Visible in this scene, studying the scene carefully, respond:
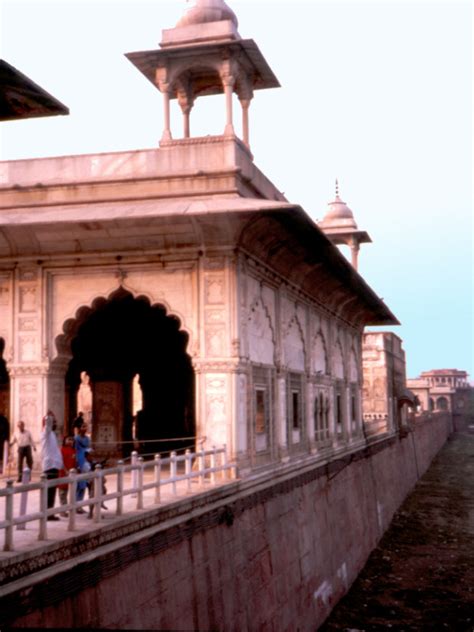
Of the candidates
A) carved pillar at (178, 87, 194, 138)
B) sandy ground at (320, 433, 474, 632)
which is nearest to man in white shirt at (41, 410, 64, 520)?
sandy ground at (320, 433, 474, 632)

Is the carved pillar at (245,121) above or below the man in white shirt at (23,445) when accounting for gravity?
above

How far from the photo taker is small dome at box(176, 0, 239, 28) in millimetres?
18078

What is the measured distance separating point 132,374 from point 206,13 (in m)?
10.0

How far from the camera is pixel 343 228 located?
36.8 m

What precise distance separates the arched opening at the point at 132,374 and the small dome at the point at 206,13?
6.66 metres

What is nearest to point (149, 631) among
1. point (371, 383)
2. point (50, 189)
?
point (50, 189)

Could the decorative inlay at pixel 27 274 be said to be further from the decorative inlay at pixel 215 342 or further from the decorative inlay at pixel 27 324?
the decorative inlay at pixel 215 342

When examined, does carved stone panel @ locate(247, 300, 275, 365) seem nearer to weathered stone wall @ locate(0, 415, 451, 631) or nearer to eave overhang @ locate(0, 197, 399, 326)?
eave overhang @ locate(0, 197, 399, 326)

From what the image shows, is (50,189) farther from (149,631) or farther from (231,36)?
(149,631)

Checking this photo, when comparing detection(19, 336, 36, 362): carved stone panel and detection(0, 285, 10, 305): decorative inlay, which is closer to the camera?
detection(19, 336, 36, 362): carved stone panel

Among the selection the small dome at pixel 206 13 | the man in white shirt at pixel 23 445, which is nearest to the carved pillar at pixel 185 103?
the small dome at pixel 206 13

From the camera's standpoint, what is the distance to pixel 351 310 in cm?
2638

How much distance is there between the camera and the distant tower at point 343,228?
120 ft

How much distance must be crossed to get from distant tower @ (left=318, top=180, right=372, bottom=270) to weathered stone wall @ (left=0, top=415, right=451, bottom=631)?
14137 millimetres
